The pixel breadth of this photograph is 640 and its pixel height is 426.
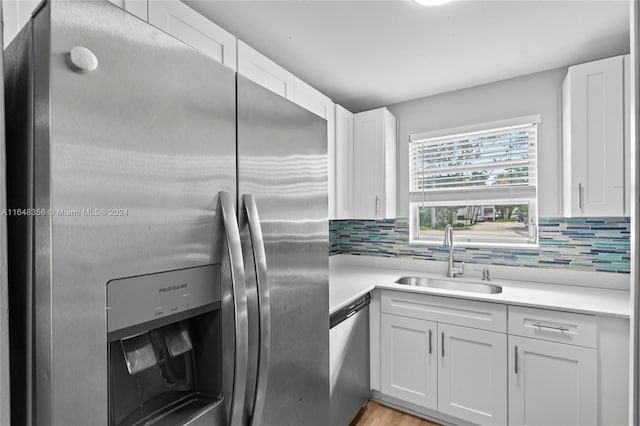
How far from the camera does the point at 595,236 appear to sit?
2.14m

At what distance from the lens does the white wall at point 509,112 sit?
228 centimetres

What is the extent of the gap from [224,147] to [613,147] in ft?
7.26

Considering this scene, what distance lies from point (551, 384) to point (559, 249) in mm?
954

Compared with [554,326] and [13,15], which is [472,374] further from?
[13,15]

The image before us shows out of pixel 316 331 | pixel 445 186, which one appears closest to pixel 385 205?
pixel 445 186

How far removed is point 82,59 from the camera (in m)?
0.54

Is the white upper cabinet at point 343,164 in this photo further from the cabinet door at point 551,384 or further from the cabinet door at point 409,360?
the cabinet door at point 551,384

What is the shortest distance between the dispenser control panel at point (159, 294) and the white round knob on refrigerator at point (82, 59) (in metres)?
0.38

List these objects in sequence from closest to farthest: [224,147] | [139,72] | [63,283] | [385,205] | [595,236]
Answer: [63,283] < [139,72] < [224,147] < [595,236] < [385,205]

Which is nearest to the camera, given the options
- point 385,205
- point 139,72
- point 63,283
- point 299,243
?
point 63,283

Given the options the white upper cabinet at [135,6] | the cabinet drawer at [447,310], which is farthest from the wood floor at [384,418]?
the white upper cabinet at [135,6]

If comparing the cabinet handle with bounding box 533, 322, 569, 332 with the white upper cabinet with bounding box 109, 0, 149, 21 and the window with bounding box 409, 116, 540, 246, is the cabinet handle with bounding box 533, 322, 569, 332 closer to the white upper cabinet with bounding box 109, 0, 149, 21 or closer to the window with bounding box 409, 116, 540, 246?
the window with bounding box 409, 116, 540, 246

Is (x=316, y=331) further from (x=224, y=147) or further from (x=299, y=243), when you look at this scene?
(x=224, y=147)

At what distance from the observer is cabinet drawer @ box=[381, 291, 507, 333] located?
1893mm
